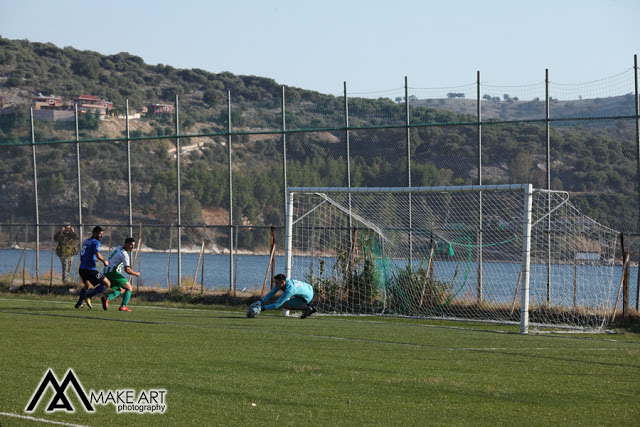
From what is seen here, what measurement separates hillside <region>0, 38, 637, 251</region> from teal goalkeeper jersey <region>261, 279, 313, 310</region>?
5.65 metres

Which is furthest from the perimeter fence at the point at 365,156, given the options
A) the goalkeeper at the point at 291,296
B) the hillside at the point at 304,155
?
the goalkeeper at the point at 291,296

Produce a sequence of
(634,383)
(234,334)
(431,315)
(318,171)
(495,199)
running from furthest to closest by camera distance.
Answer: (318,171) < (495,199) < (431,315) < (234,334) < (634,383)

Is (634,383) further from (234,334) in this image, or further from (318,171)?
(318,171)

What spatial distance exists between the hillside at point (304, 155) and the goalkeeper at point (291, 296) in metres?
5.59

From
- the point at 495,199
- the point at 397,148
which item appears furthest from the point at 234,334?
the point at 397,148

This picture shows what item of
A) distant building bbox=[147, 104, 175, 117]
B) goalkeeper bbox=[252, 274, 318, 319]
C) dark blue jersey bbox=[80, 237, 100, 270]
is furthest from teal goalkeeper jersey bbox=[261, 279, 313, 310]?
distant building bbox=[147, 104, 175, 117]

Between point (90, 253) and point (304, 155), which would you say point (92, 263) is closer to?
point (90, 253)

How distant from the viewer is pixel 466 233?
2031 centimetres

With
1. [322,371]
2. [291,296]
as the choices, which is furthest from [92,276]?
[322,371]

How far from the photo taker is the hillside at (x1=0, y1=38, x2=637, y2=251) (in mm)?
21781

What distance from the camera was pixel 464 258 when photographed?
1961cm

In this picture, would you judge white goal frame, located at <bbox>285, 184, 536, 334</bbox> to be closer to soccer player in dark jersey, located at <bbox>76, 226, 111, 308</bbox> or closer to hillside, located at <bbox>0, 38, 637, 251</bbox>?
hillside, located at <bbox>0, 38, 637, 251</bbox>

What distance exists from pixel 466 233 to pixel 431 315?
97.4 inches

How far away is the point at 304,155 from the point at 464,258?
13.0 metres
